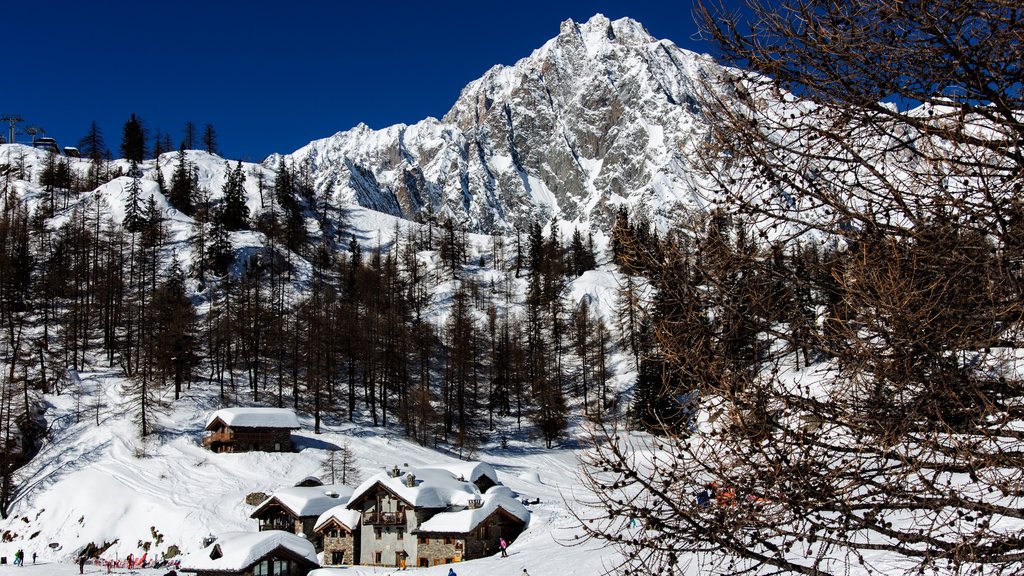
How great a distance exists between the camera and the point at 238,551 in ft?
113

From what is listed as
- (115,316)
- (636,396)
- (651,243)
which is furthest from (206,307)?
(651,243)

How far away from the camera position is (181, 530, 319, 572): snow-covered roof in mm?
34062

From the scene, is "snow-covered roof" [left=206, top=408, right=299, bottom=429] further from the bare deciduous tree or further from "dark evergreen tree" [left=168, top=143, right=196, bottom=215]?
"dark evergreen tree" [left=168, top=143, right=196, bottom=215]

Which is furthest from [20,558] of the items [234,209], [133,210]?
[234,209]

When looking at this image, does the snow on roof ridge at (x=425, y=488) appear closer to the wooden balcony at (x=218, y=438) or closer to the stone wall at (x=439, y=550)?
the stone wall at (x=439, y=550)

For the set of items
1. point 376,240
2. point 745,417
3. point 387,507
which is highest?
point 376,240

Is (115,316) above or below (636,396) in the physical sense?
above

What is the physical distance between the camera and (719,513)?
4.53 m

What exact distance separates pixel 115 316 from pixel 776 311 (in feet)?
254

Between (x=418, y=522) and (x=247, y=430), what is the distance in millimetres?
15855

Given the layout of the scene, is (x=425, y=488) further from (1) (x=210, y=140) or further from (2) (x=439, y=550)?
(1) (x=210, y=140)

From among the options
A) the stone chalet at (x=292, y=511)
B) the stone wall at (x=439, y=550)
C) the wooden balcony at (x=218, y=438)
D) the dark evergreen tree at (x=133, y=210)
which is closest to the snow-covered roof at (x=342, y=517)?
the stone chalet at (x=292, y=511)

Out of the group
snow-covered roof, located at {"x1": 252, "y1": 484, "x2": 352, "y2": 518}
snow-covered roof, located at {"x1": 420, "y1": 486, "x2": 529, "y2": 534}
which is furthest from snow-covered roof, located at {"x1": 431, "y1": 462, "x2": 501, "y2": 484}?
snow-covered roof, located at {"x1": 252, "y1": 484, "x2": 352, "y2": 518}

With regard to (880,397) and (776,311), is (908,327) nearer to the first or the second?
(880,397)
